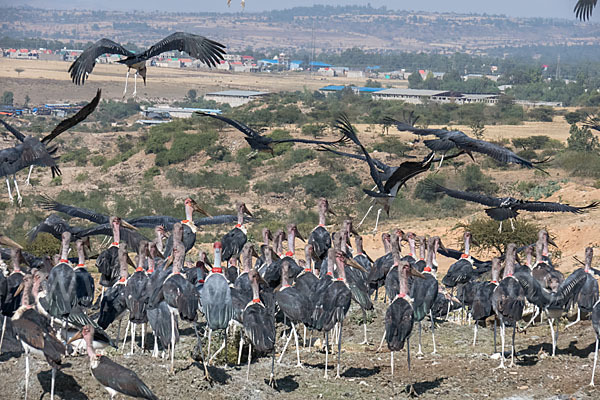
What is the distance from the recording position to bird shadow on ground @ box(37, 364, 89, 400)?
10.8 m

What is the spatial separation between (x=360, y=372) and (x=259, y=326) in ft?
5.95

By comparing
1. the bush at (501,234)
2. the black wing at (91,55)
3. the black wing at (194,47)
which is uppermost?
the black wing at (194,47)

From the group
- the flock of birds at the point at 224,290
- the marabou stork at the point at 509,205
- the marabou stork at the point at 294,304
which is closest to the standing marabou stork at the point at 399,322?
the flock of birds at the point at 224,290

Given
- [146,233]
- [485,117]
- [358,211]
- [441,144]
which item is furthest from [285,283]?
[485,117]

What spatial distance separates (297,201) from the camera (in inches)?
1645

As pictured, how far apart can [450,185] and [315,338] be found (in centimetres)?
2825

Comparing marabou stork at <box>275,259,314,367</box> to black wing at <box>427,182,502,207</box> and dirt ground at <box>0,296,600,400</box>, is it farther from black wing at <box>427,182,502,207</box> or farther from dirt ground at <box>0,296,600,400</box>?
black wing at <box>427,182,502,207</box>

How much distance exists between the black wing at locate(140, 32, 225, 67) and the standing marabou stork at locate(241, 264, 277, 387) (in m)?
3.45

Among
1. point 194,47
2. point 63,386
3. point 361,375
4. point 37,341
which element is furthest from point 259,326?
point 194,47

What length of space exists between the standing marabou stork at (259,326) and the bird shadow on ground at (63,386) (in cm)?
203

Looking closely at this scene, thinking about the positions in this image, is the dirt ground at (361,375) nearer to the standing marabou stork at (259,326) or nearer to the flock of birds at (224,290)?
the flock of birds at (224,290)

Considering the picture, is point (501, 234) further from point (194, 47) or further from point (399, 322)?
point (399, 322)

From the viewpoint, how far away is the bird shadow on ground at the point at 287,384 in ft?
37.7

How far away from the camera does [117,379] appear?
390 inches
